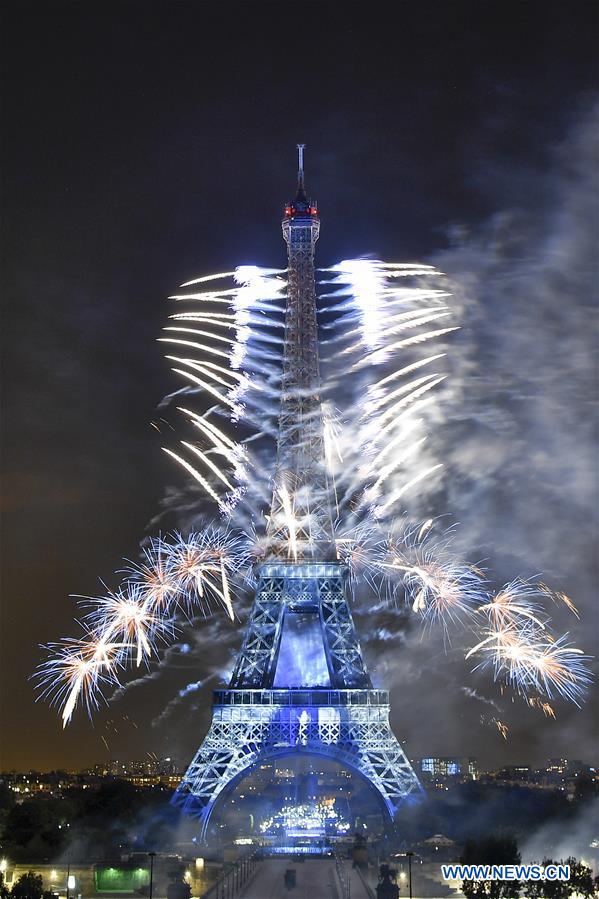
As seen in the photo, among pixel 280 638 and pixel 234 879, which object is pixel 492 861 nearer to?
pixel 234 879

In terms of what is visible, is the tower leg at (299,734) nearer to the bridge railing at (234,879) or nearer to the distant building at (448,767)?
the bridge railing at (234,879)

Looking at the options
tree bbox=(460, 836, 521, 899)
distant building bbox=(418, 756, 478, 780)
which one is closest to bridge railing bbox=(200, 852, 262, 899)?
tree bbox=(460, 836, 521, 899)

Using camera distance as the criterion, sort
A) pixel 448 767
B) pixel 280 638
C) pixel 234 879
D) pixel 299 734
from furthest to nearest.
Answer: pixel 448 767
pixel 280 638
pixel 299 734
pixel 234 879

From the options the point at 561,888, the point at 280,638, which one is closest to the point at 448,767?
the point at 280,638

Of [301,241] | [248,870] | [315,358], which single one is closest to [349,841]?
[248,870]

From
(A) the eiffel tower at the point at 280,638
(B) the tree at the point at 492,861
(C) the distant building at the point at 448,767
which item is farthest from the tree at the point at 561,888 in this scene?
(C) the distant building at the point at 448,767

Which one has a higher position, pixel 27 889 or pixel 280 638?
pixel 280 638
